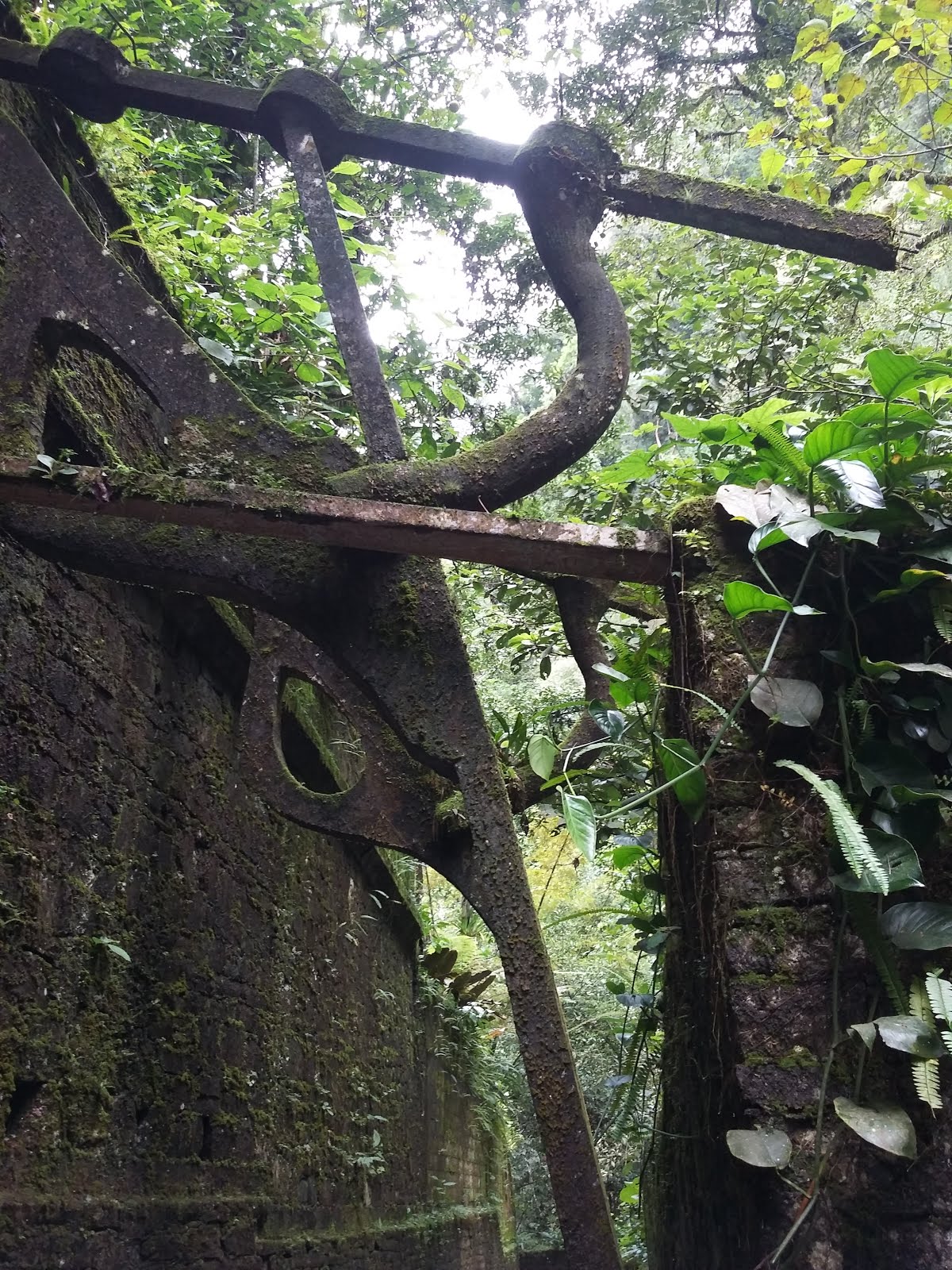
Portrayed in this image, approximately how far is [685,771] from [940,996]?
25.2 inches

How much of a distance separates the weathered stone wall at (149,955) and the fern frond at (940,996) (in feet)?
7.27

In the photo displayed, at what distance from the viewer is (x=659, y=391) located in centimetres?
493

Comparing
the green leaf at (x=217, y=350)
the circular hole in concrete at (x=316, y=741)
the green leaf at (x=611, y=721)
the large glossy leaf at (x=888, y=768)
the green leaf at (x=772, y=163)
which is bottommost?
the large glossy leaf at (x=888, y=768)

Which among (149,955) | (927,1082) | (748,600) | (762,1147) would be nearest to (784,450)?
(748,600)

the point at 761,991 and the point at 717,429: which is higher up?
the point at 717,429

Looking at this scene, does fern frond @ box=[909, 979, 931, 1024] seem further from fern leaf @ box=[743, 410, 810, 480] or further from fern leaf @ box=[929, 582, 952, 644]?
fern leaf @ box=[743, 410, 810, 480]

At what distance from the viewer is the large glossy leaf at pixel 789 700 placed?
1969 millimetres

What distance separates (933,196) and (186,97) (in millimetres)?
9060

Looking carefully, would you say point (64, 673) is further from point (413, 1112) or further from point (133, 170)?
point (413, 1112)

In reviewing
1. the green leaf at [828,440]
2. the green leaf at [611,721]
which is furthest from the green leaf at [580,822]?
the green leaf at [828,440]

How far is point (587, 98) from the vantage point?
27.4ft

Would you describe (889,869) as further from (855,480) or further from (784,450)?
(784,450)

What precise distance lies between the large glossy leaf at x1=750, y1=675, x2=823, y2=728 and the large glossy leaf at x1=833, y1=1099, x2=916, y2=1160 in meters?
0.74

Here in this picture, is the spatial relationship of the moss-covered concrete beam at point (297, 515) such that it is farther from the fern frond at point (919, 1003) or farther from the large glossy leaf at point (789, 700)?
the fern frond at point (919, 1003)
